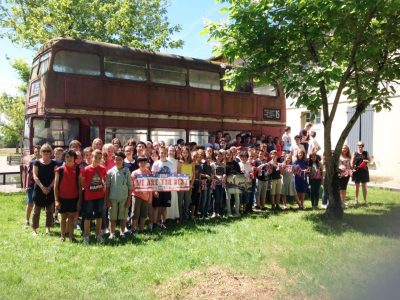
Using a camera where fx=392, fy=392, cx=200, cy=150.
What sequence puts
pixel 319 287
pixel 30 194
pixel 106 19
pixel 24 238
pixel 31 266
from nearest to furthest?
pixel 319 287 → pixel 31 266 → pixel 24 238 → pixel 30 194 → pixel 106 19

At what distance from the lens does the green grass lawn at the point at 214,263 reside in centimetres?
506

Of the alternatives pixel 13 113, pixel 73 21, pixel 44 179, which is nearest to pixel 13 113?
pixel 13 113

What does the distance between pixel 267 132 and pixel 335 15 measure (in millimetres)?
7861

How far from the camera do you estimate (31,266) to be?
586 cm

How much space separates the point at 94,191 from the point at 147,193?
1.14 metres

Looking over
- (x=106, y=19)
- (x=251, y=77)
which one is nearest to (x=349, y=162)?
(x=251, y=77)

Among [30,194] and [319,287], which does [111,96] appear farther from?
[319,287]

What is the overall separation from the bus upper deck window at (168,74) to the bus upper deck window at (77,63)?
5.92ft

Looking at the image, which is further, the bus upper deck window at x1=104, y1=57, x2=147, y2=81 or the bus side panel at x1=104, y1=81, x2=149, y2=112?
the bus upper deck window at x1=104, y1=57, x2=147, y2=81

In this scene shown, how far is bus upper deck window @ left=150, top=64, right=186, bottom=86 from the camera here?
12.1m

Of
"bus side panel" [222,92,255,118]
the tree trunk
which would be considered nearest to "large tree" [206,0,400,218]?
the tree trunk

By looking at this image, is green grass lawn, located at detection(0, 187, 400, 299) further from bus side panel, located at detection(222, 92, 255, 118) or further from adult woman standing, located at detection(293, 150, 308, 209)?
bus side panel, located at detection(222, 92, 255, 118)

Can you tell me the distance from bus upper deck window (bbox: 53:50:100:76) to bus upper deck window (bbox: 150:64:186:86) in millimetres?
1805

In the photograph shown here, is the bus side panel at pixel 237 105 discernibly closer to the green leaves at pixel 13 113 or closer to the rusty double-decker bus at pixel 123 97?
the rusty double-decker bus at pixel 123 97
